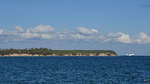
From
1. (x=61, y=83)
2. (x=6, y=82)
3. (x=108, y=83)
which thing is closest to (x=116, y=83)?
(x=108, y=83)

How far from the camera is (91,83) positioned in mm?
51969

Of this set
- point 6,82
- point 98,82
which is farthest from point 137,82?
point 6,82

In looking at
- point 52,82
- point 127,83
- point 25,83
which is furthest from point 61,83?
point 127,83

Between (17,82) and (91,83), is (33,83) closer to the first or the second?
(17,82)

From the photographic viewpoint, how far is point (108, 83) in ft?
170

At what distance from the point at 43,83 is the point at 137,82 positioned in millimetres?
14657

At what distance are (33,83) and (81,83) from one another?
7.44 m

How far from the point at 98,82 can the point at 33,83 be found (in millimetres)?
10013

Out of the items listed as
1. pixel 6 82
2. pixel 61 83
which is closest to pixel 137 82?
pixel 61 83

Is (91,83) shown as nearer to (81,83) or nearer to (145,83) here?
(81,83)

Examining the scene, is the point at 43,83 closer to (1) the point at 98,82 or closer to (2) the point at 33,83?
(2) the point at 33,83

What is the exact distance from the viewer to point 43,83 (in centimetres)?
5259

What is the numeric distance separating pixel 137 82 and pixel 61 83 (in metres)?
11.9

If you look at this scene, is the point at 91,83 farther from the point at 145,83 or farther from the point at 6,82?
the point at 6,82
